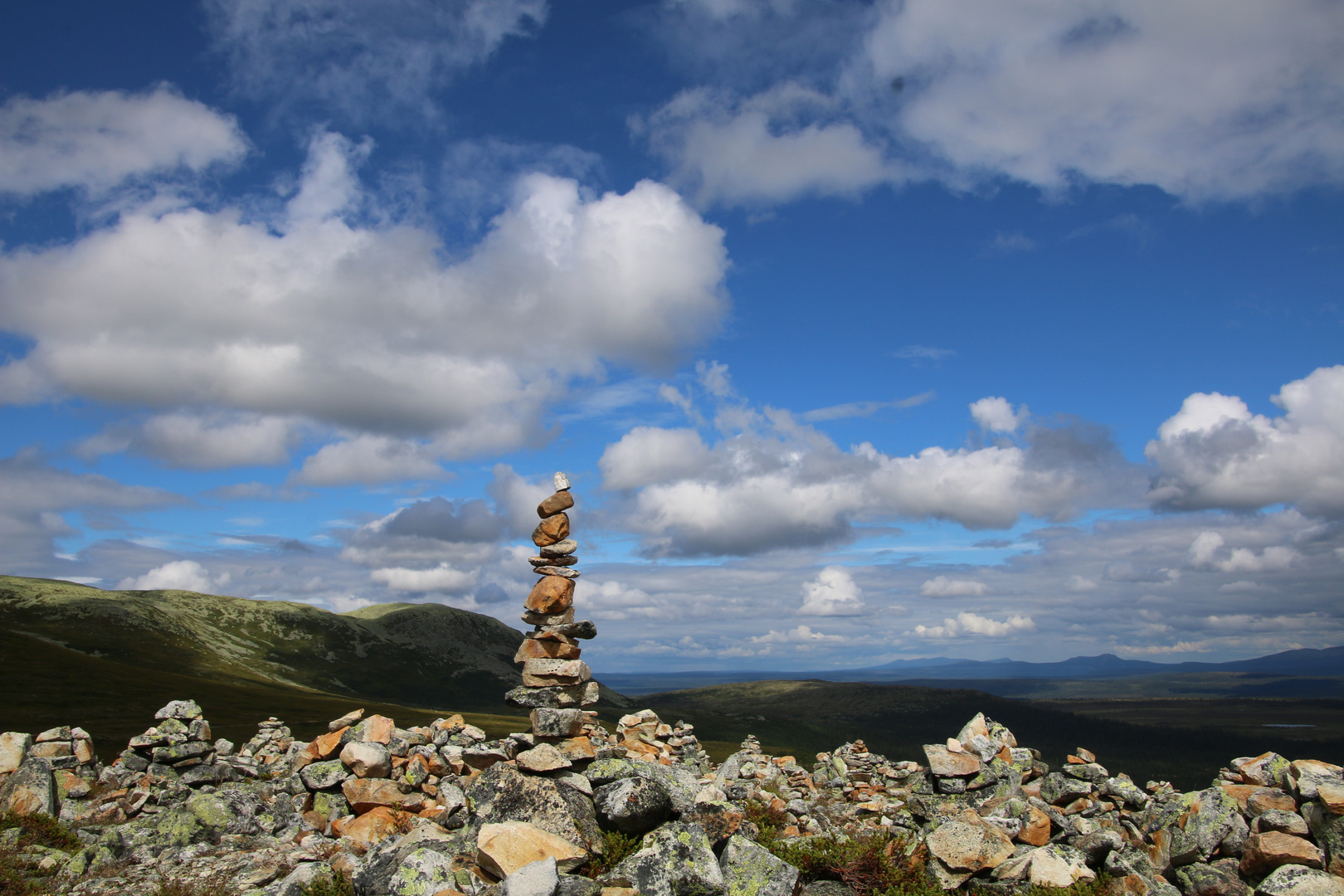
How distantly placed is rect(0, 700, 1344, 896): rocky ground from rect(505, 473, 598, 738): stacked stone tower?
0.97 metres

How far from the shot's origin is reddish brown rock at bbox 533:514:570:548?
78.3 ft

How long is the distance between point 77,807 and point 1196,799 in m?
34.9

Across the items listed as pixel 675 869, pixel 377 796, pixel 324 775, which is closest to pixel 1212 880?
pixel 675 869

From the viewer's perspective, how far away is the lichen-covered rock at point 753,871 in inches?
551

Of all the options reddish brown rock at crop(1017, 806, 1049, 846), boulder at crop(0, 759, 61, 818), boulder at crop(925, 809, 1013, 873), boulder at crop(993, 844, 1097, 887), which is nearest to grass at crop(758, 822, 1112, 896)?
boulder at crop(993, 844, 1097, 887)

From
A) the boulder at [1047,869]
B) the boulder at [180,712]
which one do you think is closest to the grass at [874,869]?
the boulder at [1047,869]

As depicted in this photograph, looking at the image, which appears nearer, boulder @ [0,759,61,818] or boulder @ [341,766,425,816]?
boulder @ [0,759,61,818]

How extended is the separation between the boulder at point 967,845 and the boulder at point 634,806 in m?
6.28

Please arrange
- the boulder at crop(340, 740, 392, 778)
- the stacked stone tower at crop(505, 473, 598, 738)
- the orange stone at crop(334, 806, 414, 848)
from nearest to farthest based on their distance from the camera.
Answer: the orange stone at crop(334, 806, 414, 848)
the stacked stone tower at crop(505, 473, 598, 738)
the boulder at crop(340, 740, 392, 778)

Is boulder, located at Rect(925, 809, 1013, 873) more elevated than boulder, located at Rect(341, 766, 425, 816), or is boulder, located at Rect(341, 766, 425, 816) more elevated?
boulder, located at Rect(925, 809, 1013, 873)

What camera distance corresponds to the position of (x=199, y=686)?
490ft

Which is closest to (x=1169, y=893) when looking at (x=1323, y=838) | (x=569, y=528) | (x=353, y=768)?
(x=1323, y=838)

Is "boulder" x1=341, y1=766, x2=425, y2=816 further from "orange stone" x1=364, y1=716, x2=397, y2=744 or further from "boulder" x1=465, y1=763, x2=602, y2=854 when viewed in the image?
"boulder" x1=465, y1=763, x2=602, y2=854

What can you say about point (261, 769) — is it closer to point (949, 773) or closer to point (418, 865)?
point (418, 865)
